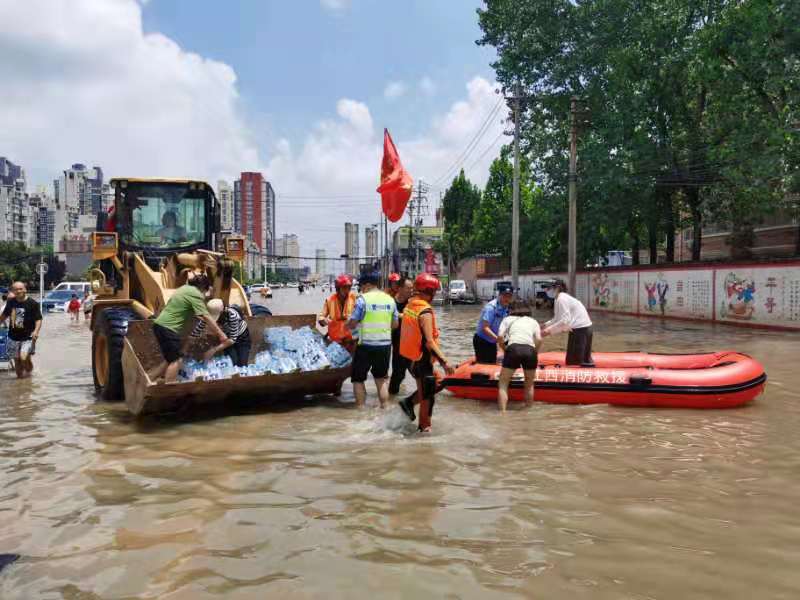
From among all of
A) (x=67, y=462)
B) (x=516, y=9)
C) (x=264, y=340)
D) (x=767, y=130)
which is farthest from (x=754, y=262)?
(x=67, y=462)

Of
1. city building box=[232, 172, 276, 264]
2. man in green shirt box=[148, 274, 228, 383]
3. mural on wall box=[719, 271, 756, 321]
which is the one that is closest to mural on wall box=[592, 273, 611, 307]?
mural on wall box=[719, 271, 756, 321]

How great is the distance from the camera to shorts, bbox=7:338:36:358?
36.9 feet

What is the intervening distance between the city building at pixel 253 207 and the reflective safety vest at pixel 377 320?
5466 inches

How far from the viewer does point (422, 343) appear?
6.76 meters

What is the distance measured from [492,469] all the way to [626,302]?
2721cm

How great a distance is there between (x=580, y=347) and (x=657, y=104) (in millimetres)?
21923

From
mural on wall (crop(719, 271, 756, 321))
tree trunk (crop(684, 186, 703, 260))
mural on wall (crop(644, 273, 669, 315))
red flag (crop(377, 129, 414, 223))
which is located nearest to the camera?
red flag (crop(377, 129, 414, 223))

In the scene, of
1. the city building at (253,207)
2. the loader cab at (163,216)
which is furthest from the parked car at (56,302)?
the city building at (253,207)

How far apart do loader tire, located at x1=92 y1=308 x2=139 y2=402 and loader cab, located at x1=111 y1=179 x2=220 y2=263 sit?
4.13 feet

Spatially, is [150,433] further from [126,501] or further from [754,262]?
[754,262]

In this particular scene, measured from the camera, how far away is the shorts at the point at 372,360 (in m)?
7.96

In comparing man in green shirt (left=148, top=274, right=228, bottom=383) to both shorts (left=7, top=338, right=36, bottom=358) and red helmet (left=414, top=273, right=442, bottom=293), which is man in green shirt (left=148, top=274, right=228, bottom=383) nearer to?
red helmet (left=414, top=273, right=442, bottom=293)

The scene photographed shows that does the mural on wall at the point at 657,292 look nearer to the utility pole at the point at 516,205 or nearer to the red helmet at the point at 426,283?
the utility pole at the point at 516,205

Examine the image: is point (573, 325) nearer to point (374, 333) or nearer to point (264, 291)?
point (374, 333)
